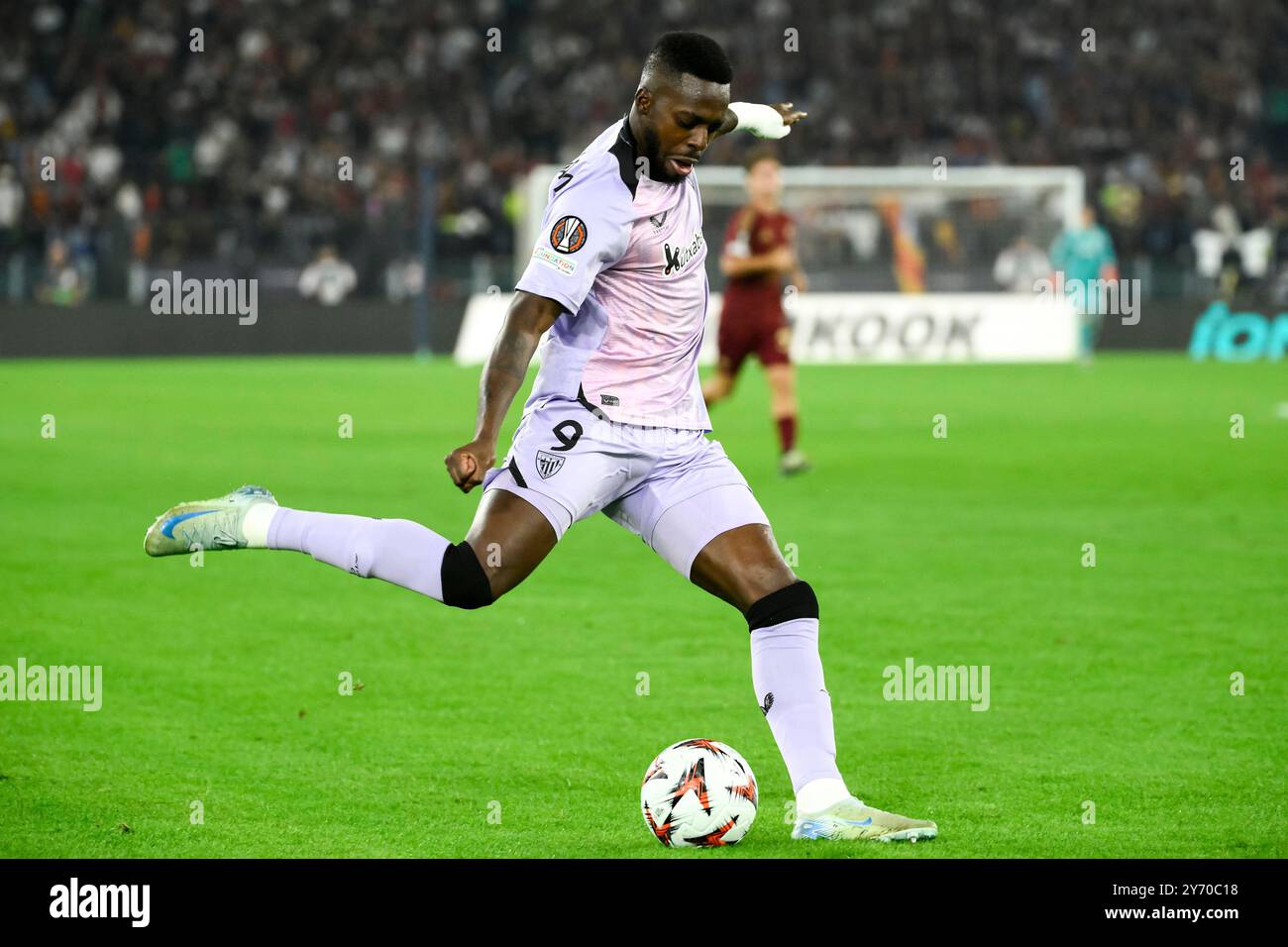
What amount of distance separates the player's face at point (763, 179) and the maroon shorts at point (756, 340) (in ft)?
3.06

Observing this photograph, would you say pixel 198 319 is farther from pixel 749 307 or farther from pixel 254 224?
pixel 749 307

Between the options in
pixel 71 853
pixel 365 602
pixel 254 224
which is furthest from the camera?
pixel 254 224

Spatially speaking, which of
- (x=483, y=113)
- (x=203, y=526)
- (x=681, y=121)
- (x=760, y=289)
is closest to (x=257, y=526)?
(x=203, y=526)

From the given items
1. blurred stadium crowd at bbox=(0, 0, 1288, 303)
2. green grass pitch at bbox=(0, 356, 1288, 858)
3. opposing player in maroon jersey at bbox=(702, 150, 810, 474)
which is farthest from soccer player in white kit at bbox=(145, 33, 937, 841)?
blurred stadium crowd at bbox=(0, 0, 1288, 303)

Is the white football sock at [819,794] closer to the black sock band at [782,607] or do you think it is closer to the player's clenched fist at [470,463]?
the black sock band at [782,607]

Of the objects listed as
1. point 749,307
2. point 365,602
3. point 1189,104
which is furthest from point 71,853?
point 1189,104

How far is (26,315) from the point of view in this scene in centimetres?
2745

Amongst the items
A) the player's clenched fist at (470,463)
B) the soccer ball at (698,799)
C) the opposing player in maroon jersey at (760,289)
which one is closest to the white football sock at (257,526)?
the player's clenched fist at (470,463)

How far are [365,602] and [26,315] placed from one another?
794 inches

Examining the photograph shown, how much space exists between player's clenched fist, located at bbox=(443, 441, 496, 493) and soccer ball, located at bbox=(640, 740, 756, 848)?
94cm

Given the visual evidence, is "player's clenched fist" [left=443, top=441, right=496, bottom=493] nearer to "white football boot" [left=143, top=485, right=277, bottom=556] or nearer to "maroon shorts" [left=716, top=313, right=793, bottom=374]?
"white football boot" [left=143, top=485, right=277, bottom=556]

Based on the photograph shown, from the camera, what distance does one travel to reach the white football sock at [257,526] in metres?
5.32

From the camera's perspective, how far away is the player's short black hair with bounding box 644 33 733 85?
4984mm

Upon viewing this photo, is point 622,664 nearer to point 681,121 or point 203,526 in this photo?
point 203,526
